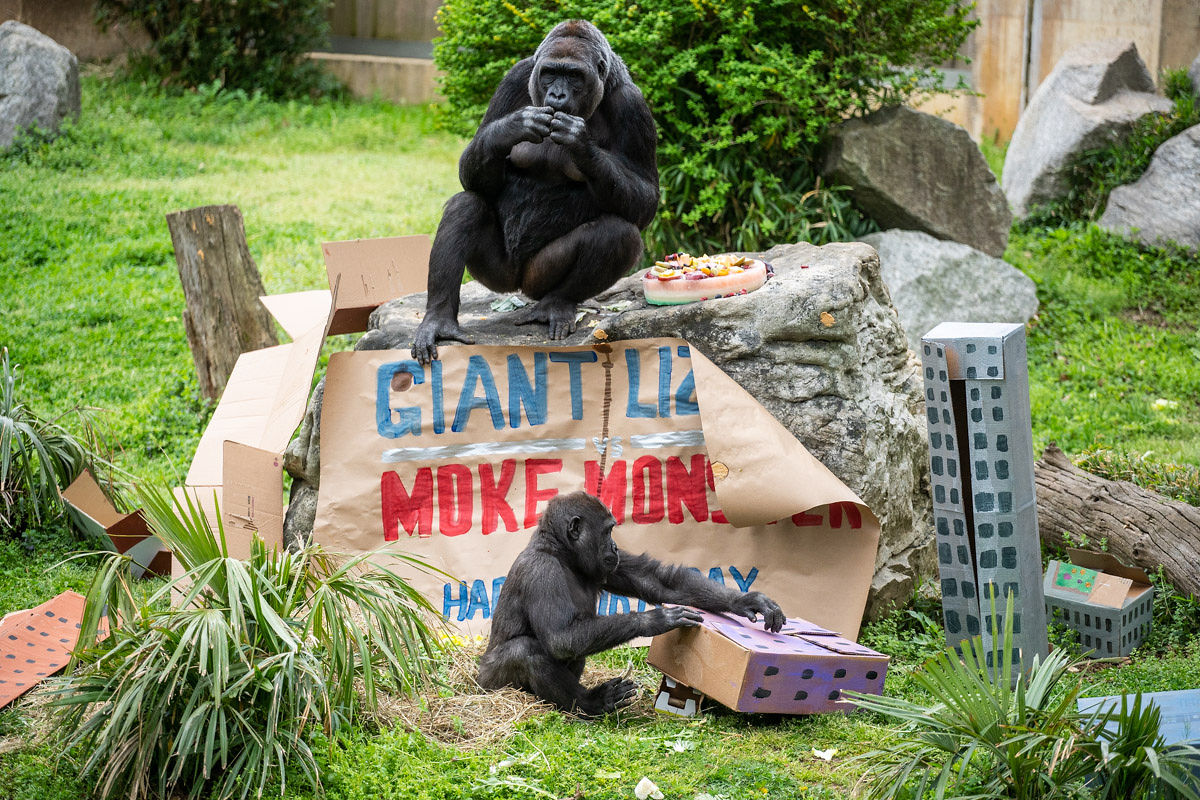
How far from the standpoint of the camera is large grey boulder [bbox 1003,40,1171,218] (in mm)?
10531

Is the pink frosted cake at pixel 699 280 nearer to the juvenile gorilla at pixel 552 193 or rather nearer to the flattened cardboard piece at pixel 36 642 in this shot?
the juvenile gorilla at pixel 552 193

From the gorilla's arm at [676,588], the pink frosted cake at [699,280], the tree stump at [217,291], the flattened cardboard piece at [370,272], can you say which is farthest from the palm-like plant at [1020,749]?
the tree stump at [217,291]

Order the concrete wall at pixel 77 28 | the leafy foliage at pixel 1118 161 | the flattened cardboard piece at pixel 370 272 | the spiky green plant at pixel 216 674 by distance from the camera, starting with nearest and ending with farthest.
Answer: the spiky green plant at pixel 216 674 < the flattened cardboard piece at pixel 370 272 < the leafy foliage at pixel 1118 161 < the concrete wall at pixel 77 28

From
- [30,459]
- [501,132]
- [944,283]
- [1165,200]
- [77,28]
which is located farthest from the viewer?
[77,28]

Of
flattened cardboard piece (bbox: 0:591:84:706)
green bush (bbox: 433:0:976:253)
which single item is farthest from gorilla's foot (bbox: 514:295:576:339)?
green bush (bbox: 433:0:976:253)

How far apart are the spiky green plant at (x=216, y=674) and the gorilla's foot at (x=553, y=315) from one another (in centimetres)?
188

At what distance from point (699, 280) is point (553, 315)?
701 millimetres

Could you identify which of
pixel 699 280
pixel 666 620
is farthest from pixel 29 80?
pixel 666 620

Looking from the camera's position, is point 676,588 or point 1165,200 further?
point 1165,200

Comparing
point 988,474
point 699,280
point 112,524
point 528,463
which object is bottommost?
point 112,524

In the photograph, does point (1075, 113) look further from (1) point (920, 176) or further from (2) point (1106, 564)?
(2) point (1106, 564)

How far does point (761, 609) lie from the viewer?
161 inches

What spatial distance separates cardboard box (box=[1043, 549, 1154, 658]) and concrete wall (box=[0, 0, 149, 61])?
14.4m

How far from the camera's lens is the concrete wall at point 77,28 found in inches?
600
